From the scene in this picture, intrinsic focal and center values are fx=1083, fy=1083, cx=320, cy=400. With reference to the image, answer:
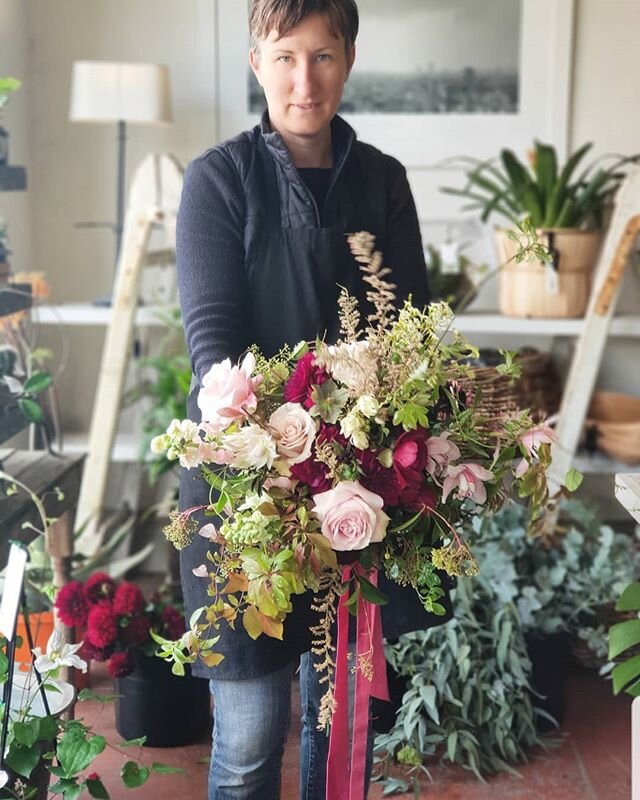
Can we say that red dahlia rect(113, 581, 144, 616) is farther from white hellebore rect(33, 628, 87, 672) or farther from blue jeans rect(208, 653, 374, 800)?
blue jeans rect(208, 653, 374, 800)

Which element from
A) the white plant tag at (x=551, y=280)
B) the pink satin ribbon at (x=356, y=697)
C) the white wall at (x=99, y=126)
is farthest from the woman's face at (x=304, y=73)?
the white wall at (x=99, y=126)

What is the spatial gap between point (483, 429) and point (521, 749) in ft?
4.47

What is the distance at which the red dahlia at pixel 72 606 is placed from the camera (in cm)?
238

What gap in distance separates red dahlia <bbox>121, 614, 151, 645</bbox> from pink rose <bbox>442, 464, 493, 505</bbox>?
1265mm

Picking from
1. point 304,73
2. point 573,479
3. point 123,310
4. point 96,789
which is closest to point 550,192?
point 123,310

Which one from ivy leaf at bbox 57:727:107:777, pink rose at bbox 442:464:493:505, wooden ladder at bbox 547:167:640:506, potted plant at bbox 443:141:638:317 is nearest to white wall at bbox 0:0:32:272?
potted plant at bbox 443:141:638:317

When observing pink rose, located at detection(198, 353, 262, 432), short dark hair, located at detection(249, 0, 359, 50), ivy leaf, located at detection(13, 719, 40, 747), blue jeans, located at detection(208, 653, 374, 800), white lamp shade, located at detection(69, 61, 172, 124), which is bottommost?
ivy leaf, located at detection(13, 719, 40, 747)

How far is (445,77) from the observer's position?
3.43 metres

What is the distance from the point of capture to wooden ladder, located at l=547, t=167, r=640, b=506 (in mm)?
2922

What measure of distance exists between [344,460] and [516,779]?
141 centimetres

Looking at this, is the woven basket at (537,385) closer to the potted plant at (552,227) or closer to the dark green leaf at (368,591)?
the potted plant at (552,227)

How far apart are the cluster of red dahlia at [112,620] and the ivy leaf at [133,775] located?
504mm

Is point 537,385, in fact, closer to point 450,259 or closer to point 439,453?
point 450,259

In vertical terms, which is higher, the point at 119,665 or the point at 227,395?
the point at 227,395
